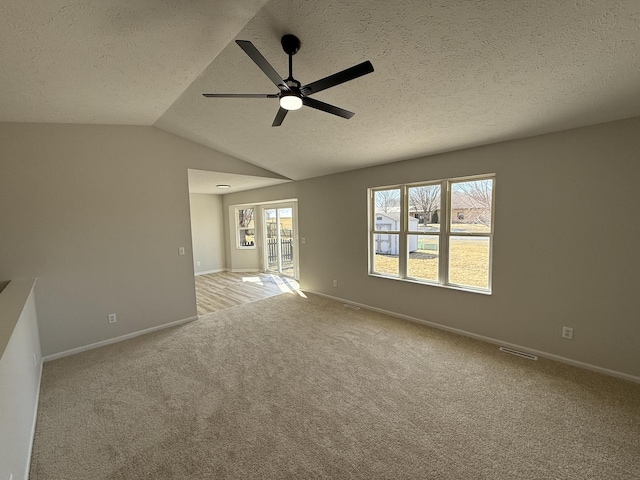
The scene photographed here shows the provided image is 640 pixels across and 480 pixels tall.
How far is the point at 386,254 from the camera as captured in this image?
418 centimetres

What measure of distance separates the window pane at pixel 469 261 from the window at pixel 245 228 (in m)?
5.46

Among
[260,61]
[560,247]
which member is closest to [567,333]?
[560,247]

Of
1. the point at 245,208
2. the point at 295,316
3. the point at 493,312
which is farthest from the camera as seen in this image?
the point at 245,208

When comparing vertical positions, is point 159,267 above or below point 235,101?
below

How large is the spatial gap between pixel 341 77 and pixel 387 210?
2.76 metres

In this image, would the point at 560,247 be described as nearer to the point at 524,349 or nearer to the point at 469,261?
the point at 469,261

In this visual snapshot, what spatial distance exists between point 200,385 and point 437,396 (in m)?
2.13

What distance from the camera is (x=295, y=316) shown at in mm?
4027

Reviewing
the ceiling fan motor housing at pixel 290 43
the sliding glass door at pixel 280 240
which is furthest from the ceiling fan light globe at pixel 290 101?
the sliding glass door at pixel 280 240

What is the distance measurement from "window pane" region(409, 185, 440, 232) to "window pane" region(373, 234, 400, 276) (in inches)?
14.8

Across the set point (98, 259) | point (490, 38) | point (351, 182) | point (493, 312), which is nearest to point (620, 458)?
point (493, 312)

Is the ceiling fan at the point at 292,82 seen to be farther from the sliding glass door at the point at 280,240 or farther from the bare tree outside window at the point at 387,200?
the sliding glass door at the point at 280,240

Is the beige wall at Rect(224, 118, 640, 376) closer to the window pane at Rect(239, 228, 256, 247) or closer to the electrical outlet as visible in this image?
the electrical outlet

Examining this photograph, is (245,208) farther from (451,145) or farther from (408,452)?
(408,452)
